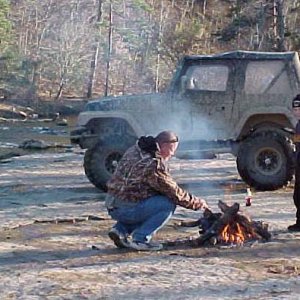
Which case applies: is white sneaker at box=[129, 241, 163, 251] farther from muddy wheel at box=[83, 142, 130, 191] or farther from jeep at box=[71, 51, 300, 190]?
jeep at box=[71, 51, 300, 190]

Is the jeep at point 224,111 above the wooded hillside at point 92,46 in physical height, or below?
below

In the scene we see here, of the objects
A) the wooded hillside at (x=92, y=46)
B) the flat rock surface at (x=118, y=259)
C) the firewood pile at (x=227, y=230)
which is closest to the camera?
the flat rock surface at (x=118, y=259)

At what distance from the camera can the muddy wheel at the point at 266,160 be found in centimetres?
1222

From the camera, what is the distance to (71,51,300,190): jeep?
12.4 meters

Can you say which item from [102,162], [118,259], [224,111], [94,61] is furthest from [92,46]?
[118,259]

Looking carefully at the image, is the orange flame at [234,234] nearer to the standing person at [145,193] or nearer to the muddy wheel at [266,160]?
the standing person at [145,193]

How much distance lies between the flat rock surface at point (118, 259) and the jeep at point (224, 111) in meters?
0.88

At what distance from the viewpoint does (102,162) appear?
1222 centimetres

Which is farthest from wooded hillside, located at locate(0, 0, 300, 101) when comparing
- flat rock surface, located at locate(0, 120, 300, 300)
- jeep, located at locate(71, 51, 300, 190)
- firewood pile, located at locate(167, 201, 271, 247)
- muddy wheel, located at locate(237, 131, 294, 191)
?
firewood pile, located at locate(167, 201, 271, 247)

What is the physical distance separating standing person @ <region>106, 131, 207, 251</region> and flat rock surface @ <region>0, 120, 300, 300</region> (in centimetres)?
20

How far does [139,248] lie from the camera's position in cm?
771

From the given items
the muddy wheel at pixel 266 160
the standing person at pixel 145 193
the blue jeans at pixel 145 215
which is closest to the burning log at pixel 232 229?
the standing person at pixel 145 193

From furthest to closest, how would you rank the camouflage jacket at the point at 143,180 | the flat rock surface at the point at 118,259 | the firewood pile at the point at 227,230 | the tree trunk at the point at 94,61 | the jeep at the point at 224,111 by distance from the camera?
1. the tree trunk at the point at 94,61
2. the jeep at the point at 224,111
3. the firewood pile at the point at 227,230
4. the camouflage jacket at the point at 143,180
5. the flat rock surface at the point at 118,259

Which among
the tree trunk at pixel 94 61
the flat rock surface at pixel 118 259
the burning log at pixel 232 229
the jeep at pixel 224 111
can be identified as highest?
the tree trunk at pixel 94 61
